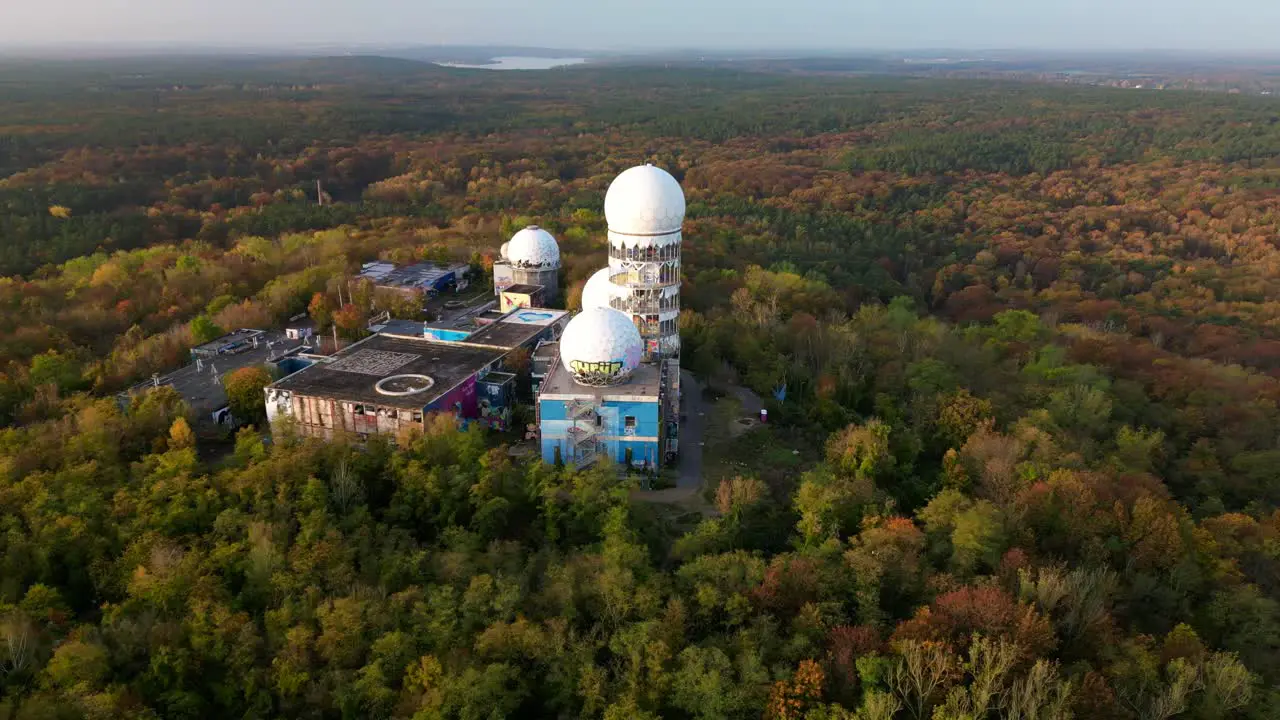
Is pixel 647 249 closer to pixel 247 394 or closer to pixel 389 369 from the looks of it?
pixel 389 369

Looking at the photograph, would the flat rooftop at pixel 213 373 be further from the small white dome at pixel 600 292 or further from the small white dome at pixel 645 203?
the small white dome at pixel 645 203

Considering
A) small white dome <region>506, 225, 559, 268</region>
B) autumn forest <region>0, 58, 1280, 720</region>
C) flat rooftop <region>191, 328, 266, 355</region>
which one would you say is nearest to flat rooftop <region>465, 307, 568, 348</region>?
small white dome <region>506, 225, 559, 268</region>

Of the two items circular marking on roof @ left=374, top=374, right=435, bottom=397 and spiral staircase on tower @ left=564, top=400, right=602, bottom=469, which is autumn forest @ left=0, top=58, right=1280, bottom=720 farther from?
circular marking on roof @ left=374, top=374, right=435, bottom=397

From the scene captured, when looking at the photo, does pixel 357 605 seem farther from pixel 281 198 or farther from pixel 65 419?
pixel 281 198

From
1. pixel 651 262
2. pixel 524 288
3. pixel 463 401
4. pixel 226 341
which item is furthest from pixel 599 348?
pixel 226 341

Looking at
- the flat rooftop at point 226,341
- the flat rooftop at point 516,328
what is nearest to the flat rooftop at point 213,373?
the flat rooftop at point 226,341

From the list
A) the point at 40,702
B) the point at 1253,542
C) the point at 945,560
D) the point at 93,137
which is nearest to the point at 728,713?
the point at 945,560
